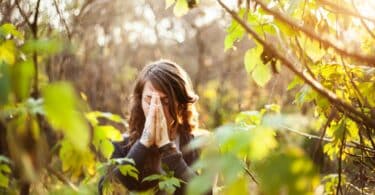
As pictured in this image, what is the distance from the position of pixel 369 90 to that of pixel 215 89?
279 inches

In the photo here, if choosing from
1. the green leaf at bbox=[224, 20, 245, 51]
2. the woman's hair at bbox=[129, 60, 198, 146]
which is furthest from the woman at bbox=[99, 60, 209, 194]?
the green leaf at bbox=[224, 20, 245, 51]

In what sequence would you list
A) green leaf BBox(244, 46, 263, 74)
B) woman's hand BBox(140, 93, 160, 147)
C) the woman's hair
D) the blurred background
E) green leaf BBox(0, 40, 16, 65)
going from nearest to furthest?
green leaf BBox(0, 40, 16, 65) → green leaf BBox(244, 46, 263, 74) → woman's hand BBox(140, 93, 160, 147) → the woman's hair → the blurred background

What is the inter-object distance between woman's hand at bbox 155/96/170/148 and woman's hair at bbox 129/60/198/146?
0.08 m

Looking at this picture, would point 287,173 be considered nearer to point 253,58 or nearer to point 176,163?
point 253,58

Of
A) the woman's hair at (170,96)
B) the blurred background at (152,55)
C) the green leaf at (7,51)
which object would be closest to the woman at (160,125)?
the woman's hair at (170,96)

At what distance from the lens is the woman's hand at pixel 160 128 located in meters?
2.37

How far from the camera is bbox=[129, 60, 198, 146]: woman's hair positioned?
8.13 feet

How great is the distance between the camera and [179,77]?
2553mm

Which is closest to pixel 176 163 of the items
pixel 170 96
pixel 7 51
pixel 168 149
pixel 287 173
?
pixel 168 149

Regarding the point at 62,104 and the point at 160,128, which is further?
the point at 160,128

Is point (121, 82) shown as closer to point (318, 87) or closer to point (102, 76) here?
point (102, 76)

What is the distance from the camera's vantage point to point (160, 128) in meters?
2.40

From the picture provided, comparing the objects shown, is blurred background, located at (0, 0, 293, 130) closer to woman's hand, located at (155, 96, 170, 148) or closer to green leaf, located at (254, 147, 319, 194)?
woman's hand, located at (155, 96, 170, 148)

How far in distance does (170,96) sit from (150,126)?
0.16 m
